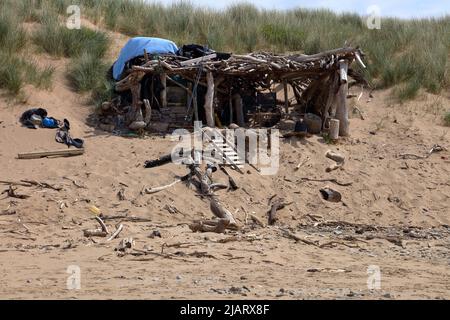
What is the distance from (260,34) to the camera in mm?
20812

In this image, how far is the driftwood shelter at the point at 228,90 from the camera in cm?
1577

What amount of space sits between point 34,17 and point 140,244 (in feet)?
32.5

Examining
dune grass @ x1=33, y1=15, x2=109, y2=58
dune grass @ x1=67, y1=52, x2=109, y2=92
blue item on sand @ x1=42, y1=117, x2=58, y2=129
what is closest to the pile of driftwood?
dune grass @ x1=67, y1=52, x2=109, y2=92

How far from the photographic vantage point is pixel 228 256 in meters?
10.2

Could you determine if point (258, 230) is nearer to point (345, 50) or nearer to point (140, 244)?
point (140, 244)

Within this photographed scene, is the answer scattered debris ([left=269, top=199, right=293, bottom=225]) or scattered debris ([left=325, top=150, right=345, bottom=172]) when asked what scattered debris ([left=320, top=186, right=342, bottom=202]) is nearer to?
scattered debris ([left=269, top=199, right=293, bottom=225])

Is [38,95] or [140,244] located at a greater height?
[38,95]

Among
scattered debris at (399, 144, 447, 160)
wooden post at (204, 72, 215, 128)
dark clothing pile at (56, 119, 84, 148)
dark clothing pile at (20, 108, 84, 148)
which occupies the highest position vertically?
wooden post at (204, 72, 215, 128)

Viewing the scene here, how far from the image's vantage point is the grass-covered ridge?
1864cm

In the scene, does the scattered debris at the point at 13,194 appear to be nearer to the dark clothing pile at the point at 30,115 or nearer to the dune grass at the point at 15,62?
the dark clothing pile at the point at 30,115

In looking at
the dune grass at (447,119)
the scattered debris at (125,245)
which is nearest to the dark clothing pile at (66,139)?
the scattered debris at (125,245)

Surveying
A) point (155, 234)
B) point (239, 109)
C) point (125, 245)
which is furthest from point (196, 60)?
point (125, 245)

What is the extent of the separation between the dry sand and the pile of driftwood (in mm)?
711
